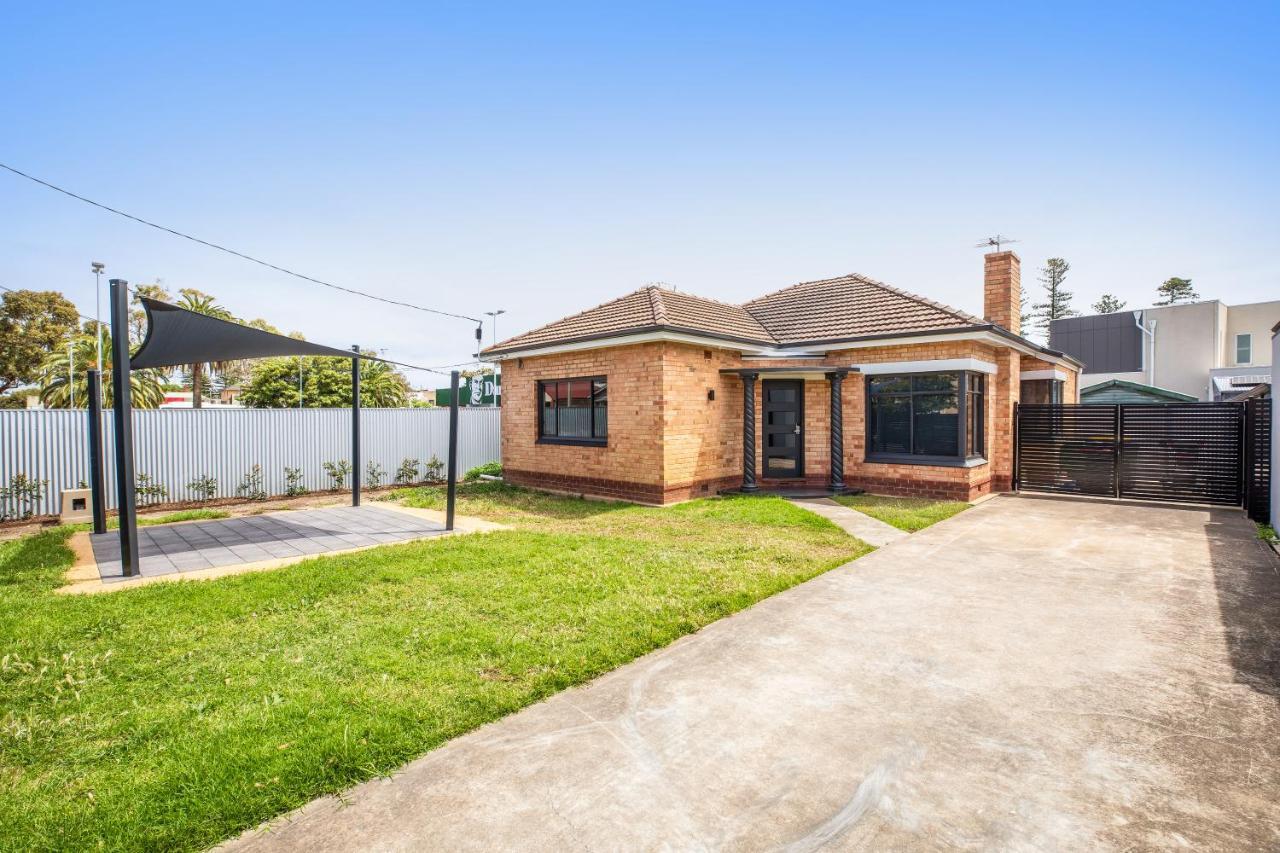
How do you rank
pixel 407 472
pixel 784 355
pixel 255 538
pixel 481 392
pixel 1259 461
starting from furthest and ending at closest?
pixel 481 392 < pixel 407 472 < pixel 784 355 < pixel 1259 461 < pixel 255 538

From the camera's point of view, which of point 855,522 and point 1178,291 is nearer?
point 855,522

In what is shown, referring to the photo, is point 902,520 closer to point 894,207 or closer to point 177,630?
point 894,207

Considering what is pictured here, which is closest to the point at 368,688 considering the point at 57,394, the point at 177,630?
the point at 177,630

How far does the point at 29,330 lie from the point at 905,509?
46065mm

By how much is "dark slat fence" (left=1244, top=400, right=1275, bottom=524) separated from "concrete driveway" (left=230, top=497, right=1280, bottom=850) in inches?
218

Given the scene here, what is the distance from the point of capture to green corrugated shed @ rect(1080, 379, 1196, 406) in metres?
17.5

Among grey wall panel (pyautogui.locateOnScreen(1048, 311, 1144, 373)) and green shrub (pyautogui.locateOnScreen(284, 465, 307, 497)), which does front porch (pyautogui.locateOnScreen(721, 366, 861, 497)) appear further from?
grey wall panel (pyautogui.locateOnScreen(1048, 311, 1144, 373))

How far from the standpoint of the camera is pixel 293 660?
154 inches

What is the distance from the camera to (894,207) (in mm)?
11977

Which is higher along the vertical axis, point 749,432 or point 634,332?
point 634,332

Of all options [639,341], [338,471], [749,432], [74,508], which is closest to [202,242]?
[338,471]

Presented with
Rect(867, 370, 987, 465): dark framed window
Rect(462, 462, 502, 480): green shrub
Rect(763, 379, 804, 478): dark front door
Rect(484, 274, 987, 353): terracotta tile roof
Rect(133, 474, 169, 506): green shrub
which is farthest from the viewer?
Rect(462, 462, 502, 480): green shrub

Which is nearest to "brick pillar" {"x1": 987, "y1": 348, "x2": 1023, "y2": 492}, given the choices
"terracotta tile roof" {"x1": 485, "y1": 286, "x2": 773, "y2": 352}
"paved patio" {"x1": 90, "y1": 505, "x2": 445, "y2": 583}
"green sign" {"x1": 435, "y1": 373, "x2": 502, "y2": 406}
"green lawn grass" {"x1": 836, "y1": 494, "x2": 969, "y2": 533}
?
"green lawn grass" {"x1": 836, "y1": 494, "x2": 969, "y2": 533}

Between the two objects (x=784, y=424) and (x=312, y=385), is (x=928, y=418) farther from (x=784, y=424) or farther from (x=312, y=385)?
(x=312, y=385)
